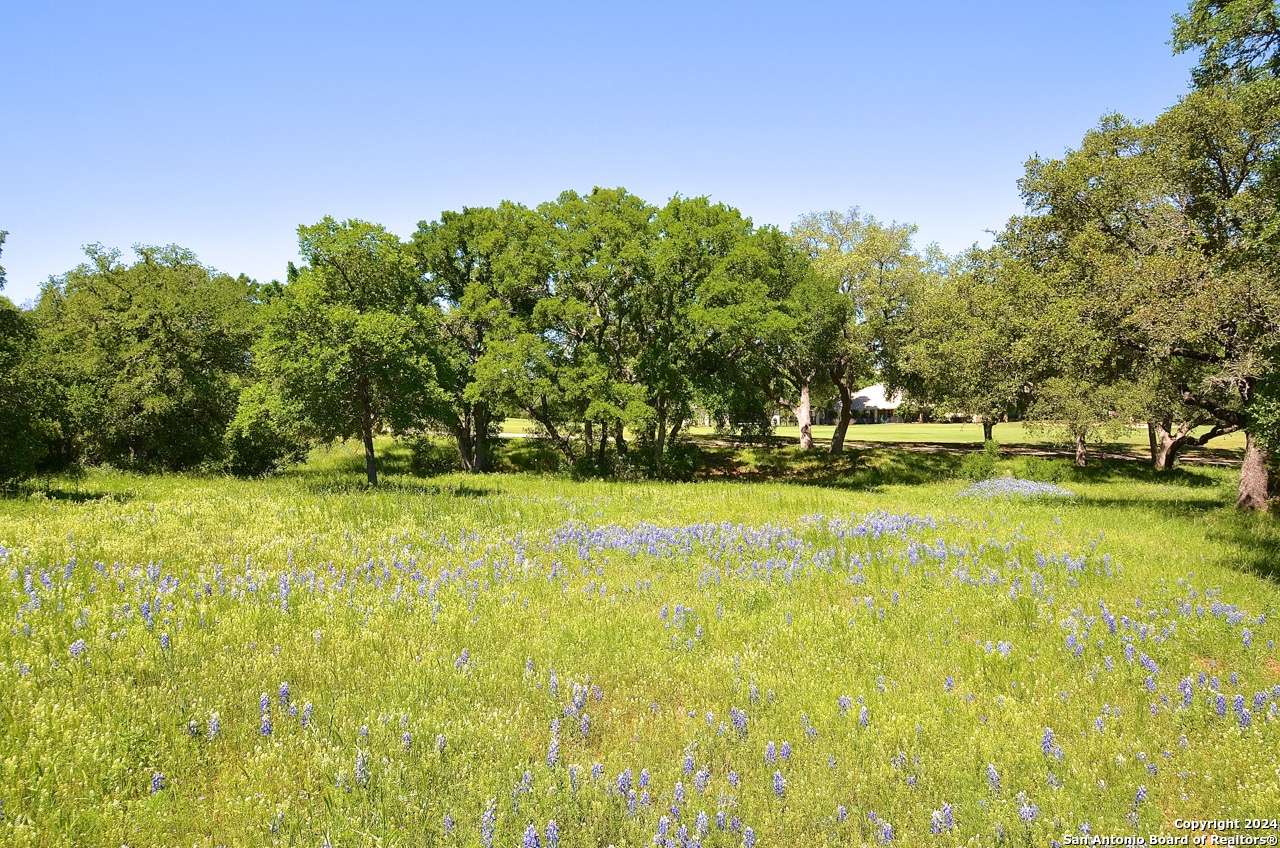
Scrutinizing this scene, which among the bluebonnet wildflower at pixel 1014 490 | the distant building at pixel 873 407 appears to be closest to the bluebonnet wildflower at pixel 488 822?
the bluebonnet wildflower at pixel 1014 490

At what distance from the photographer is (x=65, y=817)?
3.72 m

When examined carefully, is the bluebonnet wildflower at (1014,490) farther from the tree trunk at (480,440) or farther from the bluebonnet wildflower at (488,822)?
the tree trunk at (480,440)

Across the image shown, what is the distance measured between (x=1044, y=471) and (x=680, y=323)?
18.6 meters

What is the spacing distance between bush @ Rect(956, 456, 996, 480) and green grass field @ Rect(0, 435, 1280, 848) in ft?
66.0

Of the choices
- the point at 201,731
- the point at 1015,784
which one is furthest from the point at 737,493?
the point at 201,731

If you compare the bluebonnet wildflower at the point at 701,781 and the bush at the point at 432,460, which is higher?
the bush at the point at 432,460

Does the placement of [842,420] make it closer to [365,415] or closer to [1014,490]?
[1014,490]

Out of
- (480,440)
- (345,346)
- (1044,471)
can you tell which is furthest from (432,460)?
(1044,471)

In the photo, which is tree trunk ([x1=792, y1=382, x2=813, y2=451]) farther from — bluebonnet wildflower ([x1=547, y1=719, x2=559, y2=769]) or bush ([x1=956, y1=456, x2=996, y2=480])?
bluebonnet wildflower ([x1=547, y1=719, x2=559, y2=769])

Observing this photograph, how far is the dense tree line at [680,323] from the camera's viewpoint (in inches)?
628

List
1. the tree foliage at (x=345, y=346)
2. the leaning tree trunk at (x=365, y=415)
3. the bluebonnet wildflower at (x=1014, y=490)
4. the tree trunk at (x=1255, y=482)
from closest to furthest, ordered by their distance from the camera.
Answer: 1. the tree trunk at (x=1255, y=482)
2. the tree foliage at (x=345, y=346)
3. the leaning tree trunk at (x=365, y=415)
4. the bluebonnet wildflower at (x=1014, y=490)

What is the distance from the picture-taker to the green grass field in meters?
3.98

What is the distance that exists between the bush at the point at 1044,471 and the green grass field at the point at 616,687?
19.8 metres

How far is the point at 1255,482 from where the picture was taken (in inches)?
699
